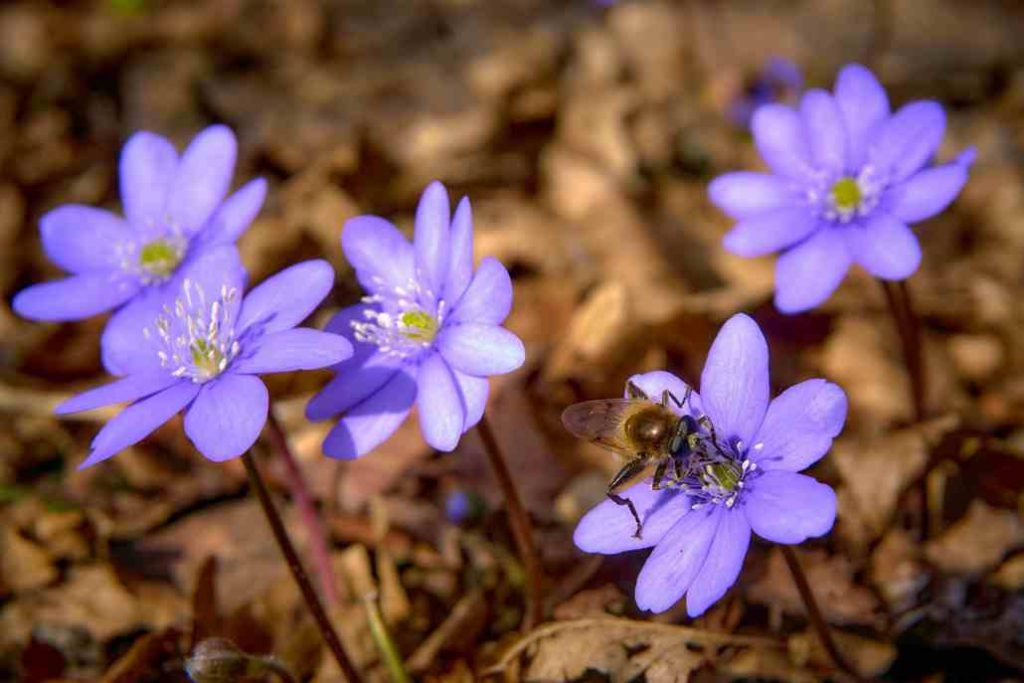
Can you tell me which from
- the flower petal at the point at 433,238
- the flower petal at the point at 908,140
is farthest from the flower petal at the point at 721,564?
the flower petal at the point at 908,140

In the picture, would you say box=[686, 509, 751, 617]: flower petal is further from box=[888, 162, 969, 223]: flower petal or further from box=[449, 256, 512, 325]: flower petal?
box=[888, 162, 969, 223]: flower petal

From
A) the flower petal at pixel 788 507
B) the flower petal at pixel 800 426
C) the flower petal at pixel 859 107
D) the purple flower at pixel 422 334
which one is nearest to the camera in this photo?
the flower petal at pixel 788 507

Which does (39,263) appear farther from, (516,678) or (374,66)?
(516,678)

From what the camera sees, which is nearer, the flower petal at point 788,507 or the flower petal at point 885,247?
the flower petal at point 788,507

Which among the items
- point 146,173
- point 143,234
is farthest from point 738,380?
point 146,173

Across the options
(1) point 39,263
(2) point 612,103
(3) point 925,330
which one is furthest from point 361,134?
(3) point 925,330

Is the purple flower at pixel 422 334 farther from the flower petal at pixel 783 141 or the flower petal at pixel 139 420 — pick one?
the flower petal at pixel 783 141
